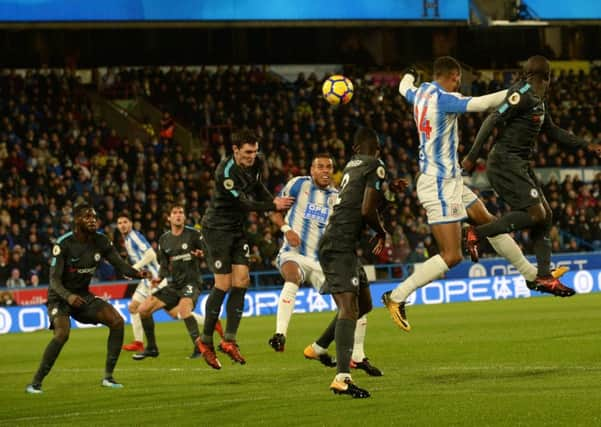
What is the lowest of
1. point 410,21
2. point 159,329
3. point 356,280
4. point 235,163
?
point 159,329

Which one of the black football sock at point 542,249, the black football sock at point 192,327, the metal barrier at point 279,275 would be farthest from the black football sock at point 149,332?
the metal barrier at point 279,275

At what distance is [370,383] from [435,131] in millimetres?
2494

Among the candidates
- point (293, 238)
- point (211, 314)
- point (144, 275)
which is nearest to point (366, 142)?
point (293, 238)

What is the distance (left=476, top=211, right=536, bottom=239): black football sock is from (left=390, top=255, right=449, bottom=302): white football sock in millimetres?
890

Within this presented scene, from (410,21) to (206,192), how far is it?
26.4 feet

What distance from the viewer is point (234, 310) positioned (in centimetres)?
1311

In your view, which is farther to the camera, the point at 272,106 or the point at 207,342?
the point at 272,106

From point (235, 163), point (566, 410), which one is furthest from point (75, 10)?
point (566, 410)

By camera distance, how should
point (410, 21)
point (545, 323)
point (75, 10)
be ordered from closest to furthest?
1. point (545, 323)
2. point (75, 10)
3. point (410, 21)

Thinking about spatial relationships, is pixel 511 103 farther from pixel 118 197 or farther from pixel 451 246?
pixel 118 197

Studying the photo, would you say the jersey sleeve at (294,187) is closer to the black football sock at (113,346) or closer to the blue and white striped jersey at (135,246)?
the black football sock at (113,346)

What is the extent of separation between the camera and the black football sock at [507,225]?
12086mm

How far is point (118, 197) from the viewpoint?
95.2ft

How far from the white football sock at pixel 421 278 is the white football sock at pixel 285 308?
232 centimetres
